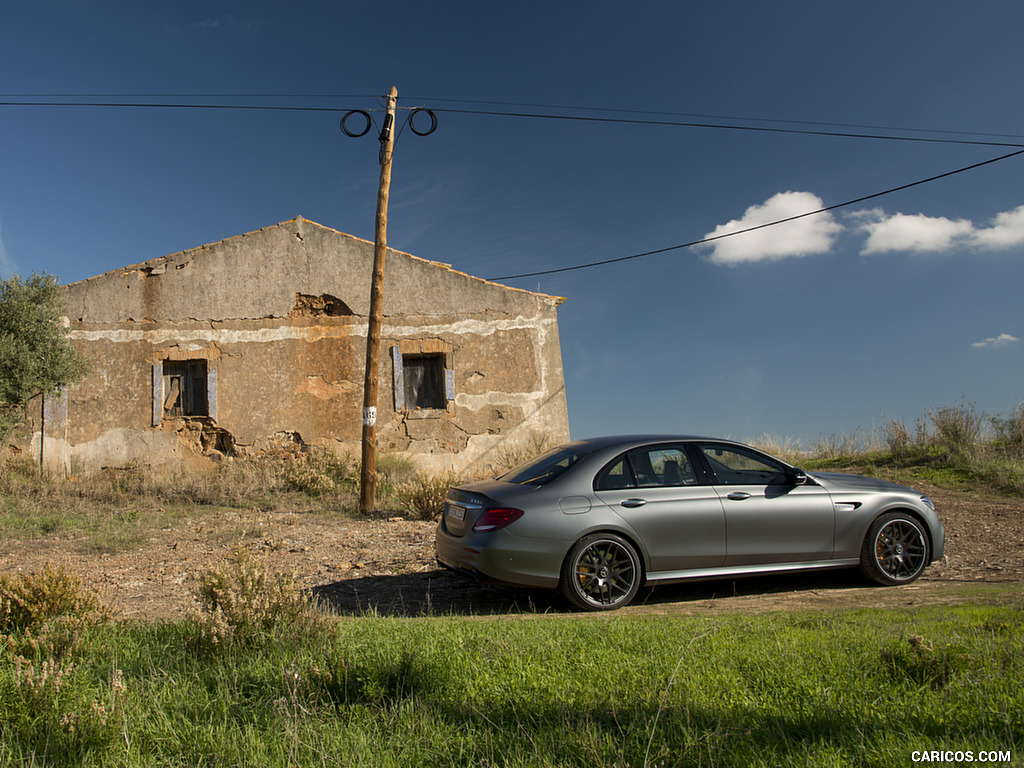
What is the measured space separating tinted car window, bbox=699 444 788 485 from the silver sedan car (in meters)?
0.01

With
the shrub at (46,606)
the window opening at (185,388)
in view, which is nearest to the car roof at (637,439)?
the shrub at (46,606)

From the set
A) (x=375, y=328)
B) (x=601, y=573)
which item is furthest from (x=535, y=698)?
(x=375, y=328)

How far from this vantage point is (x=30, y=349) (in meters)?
13.5

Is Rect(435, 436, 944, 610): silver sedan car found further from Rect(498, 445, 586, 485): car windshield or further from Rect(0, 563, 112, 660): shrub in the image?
Rect(0, 563, 112, 660): shrub

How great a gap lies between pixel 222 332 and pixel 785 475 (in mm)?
13211

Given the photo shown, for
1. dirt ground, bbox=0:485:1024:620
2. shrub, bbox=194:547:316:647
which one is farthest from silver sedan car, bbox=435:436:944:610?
shrub, bbox=194:547:316:647

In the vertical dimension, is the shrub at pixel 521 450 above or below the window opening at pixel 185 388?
below

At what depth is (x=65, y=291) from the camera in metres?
15.1

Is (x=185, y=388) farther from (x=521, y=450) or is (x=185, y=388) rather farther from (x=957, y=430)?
(x=957, y=430)

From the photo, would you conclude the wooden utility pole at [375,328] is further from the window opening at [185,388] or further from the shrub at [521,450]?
the window opening at [185,388]

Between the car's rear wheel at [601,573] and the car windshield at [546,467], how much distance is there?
2.26ft

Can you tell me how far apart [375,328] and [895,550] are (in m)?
8.67

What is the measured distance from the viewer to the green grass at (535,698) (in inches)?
107

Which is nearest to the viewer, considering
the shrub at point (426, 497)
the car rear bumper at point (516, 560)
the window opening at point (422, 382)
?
the car rear bumper at point (516, 560)
